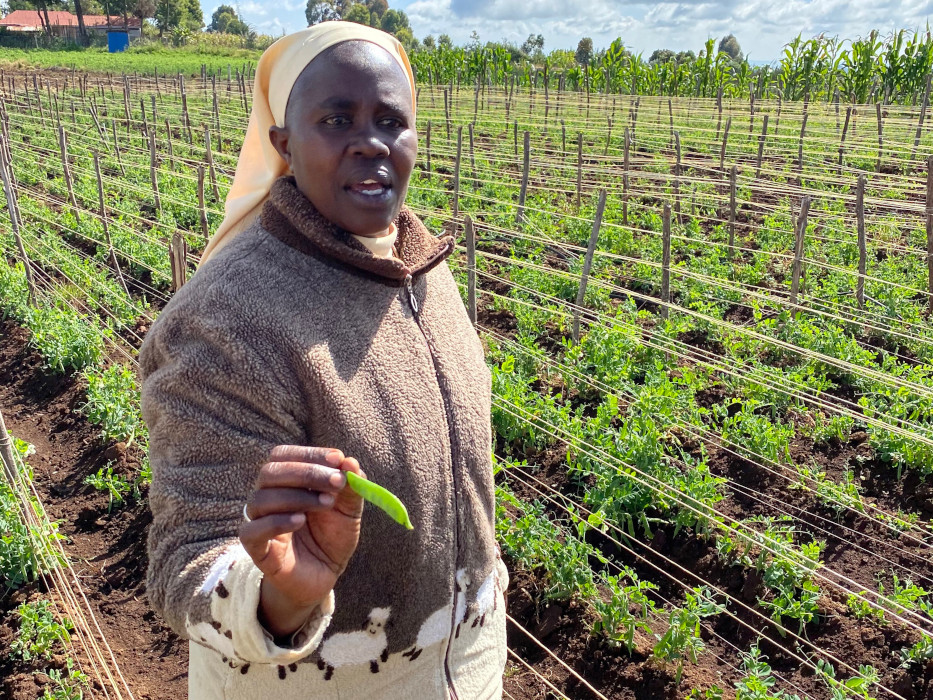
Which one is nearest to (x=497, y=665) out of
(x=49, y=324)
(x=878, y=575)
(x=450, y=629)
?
(x=450, y=629)

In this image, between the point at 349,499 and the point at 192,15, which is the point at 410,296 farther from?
the point at 192,15

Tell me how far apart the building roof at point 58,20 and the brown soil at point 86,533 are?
2713 inches

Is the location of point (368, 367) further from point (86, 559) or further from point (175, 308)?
point (86, 559)

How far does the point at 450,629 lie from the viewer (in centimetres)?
147

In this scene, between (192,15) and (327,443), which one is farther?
(192,15)

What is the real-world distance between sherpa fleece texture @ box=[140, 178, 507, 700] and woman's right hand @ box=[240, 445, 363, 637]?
41 mm

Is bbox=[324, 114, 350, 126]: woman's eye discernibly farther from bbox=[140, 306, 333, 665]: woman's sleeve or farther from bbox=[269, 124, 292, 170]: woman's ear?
bbox=[140, 306, 333, 665]: woman's sleeve

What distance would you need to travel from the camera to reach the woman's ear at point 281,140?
141 centimetres

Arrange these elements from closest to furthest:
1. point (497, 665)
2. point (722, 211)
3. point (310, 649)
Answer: point (310, 649) → point (497, 665) → point (722, 211)

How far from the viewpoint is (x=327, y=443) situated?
4.20 feet

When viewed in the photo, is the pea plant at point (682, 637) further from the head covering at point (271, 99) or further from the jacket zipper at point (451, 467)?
the head covering at point (271, 99)

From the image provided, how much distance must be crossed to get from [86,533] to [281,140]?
155 inches

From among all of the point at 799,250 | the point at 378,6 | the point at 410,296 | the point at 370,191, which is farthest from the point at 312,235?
the point at 378,6

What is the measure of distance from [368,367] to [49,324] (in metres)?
6.31
